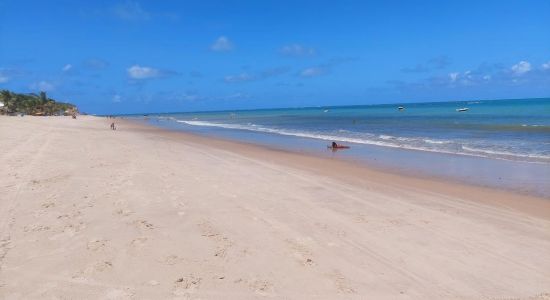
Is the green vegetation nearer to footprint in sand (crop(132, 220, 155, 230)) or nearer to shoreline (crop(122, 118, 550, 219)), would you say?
shoreline (crop(122, 118, 550, 219))

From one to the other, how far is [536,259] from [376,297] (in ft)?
8.30

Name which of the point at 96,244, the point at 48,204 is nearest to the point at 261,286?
the point at 96,244

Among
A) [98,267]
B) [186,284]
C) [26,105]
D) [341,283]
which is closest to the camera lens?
[186,284]

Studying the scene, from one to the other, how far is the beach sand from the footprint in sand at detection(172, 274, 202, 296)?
2 centimetres

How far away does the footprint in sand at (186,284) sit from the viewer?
14.3ft

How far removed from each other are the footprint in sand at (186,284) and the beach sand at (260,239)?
0.02 metres

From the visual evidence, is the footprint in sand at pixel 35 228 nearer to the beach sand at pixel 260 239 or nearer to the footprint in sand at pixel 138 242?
the beach sand at pixel 260 239

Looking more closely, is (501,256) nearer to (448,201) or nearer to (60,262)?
(448,201)

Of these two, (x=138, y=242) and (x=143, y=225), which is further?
(x=143, y=225)

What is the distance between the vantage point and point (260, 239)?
599cm

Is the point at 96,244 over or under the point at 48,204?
under

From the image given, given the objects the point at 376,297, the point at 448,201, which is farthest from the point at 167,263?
the point at 448,201

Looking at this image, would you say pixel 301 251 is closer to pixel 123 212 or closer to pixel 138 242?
pixel 138 242

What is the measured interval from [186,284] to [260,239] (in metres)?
1.66
